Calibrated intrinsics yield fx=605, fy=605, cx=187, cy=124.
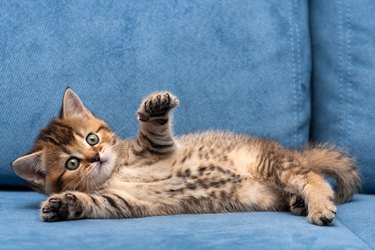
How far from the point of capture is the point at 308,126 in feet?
7.10

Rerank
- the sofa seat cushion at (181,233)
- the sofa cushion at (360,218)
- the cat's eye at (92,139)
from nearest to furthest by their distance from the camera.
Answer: the sofa seat cushion at (181,233)
the sofa cushion at (360,218)
the cat's eye at (92,139)

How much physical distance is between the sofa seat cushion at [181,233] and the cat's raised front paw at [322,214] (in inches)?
0.9

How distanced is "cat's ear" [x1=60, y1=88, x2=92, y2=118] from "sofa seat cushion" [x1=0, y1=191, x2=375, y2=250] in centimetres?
36

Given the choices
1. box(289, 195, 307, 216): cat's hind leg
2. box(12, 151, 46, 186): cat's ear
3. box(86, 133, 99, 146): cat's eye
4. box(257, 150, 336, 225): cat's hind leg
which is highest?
box(86, 133, 99, 146): cat's eye

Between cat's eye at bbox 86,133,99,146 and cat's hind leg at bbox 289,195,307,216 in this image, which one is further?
cat's eye at bbox 86,133,99,146

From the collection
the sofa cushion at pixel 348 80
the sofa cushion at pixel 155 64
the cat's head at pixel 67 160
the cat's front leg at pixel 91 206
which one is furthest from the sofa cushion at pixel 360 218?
the cat's head at pixel 67 160

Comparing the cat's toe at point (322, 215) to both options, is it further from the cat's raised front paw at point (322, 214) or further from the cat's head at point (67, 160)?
the cat's head at point (67, 160)

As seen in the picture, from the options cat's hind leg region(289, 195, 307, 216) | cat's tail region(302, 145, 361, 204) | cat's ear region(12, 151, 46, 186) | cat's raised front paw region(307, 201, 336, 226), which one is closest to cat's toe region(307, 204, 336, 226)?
cat's raised front paw region(307, 201, 336, 226)

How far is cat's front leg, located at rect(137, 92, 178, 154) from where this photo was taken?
5.52 ft

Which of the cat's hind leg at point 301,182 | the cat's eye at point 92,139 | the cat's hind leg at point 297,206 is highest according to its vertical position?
the cat's eye at point 92,139

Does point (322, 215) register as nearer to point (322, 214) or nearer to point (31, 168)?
point (322, 214)

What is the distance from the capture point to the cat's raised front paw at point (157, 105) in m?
1.68

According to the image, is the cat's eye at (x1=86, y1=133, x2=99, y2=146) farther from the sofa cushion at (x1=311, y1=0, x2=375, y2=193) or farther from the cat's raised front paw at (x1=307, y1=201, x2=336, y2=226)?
the sofa cushion at (x1=311, y1=0, x2=375, y2=193)

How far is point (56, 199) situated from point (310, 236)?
0.64 meters
